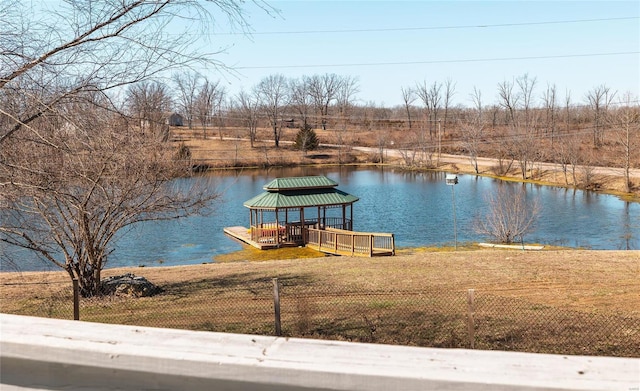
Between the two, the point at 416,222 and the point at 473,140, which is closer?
the point at 416,222

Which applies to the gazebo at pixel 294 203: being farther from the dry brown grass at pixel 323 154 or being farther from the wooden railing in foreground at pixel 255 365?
the dry brown grass at pixel 323 154

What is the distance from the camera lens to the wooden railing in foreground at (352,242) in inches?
811

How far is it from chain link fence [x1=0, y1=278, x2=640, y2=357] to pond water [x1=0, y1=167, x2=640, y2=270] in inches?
153

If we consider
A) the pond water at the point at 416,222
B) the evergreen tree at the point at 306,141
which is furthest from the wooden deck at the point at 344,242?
the evergreen tree at the point at 306,141

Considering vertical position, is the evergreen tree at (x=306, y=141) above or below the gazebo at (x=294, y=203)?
above

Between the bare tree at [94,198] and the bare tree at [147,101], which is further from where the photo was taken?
the bare tree at [94,198]

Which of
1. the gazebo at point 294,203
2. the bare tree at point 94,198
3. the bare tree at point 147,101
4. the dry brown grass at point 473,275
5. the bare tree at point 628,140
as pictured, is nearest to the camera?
the bare tree at point 147,101

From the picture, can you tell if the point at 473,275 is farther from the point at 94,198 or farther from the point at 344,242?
the point at 94,198

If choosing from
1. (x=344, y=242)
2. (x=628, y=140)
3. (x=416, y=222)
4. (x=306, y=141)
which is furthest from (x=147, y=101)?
(x=306, y=141)

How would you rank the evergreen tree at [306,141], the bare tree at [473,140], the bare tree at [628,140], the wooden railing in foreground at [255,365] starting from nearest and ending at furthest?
1. the wooden railing in foreground at [255,365]
2. the bare tree at [628,140]
3. the bare tree at [473,140]
4. the evergreen tree at [306,141]

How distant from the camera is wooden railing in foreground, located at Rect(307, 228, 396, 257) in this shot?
20609 millimetres

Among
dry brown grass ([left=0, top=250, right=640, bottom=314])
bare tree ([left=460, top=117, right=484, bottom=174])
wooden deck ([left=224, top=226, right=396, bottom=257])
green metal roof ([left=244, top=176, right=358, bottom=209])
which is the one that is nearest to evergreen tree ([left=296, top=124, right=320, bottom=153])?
bare tree ([left=460, top=117, right=484, bottom=174])

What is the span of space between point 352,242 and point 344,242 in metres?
0.68

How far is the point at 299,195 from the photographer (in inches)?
1031
